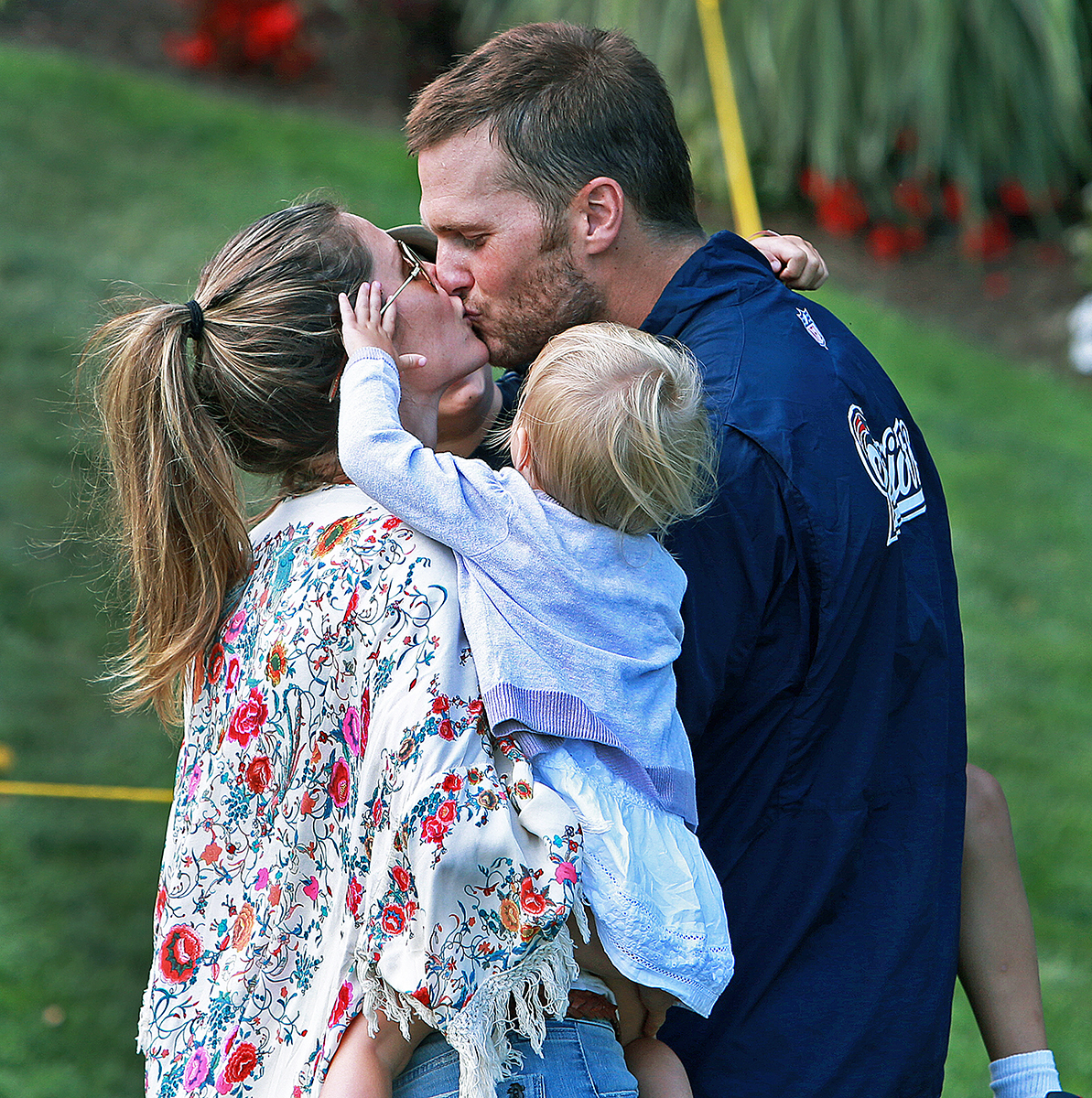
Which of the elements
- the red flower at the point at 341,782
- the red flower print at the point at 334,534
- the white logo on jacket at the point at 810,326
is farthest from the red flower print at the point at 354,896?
the white logo on jacket at the point at 810,326

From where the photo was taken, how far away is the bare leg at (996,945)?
99.4 inches

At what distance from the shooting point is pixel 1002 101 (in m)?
7.86

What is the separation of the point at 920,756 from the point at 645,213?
1090 millimetres

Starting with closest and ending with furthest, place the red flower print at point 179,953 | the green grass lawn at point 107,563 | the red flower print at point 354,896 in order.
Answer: the red flower print at point 354,896 → the red flower print at point 179,953 → the green grass lawn at point 107,563

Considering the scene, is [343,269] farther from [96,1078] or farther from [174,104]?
[174,104]

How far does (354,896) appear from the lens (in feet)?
5.81

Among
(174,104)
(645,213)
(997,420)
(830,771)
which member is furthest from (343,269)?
(174,104)

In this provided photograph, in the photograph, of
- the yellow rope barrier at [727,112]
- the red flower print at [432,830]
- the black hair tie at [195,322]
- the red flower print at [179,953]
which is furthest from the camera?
the yellow rope barrier at [727,112]

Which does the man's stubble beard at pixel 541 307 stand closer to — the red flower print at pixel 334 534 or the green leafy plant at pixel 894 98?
the red flower print at pixel 334 534

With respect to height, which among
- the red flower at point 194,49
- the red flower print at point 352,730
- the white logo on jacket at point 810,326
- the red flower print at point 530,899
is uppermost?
the white logo on jacket at point 810,326

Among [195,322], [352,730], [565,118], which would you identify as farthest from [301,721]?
[565,118]

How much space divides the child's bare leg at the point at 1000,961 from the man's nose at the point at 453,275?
1.37 m

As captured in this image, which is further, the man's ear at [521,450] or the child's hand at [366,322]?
the child's hand at [366,322]

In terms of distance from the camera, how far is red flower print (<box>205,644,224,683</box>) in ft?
6.53
